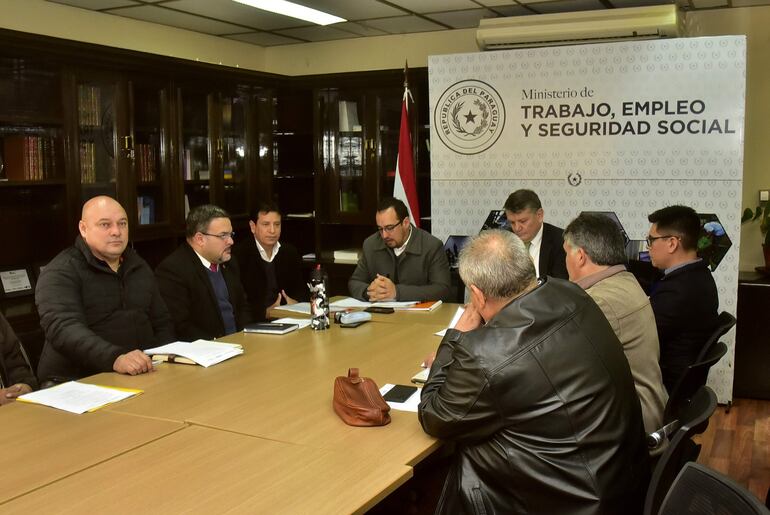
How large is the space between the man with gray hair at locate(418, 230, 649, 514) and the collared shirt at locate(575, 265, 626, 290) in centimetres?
79

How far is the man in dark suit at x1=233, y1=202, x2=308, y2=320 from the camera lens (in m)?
5.00

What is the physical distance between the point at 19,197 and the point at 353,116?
2.83 meters

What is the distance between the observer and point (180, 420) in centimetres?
250

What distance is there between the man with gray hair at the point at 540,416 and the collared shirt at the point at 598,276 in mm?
794

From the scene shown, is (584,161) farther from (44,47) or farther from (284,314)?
(44,47)

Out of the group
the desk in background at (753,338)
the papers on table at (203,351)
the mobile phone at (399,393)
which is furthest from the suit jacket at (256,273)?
the desk in background at (753,338)

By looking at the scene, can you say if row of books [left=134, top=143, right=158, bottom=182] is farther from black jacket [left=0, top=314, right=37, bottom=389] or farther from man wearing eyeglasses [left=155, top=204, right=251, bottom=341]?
black jacket [left=0, top=314, right=37, bottom=389]

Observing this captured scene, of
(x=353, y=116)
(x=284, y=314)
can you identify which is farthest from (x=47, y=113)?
(x=353, y=116)

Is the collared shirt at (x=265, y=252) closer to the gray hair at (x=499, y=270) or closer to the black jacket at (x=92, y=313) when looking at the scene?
the black jacket at (x=92, y=313)

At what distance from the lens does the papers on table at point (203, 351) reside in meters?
3.21

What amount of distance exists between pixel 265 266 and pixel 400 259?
0.92 m

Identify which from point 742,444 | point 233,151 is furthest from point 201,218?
point 742,444

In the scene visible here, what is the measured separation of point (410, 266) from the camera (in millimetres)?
4871

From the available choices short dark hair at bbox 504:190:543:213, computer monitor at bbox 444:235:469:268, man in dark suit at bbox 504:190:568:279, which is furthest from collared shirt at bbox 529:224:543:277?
computer monitor at bbox 444:235:469:268
